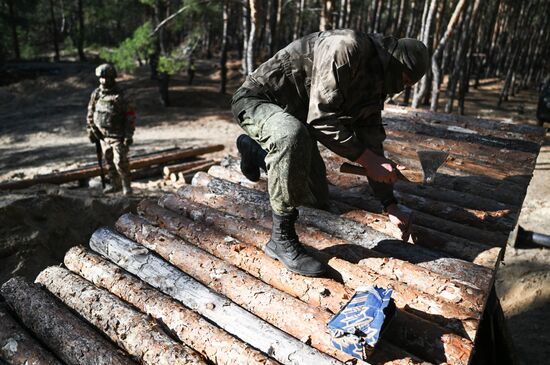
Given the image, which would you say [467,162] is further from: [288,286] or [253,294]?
[253,294]

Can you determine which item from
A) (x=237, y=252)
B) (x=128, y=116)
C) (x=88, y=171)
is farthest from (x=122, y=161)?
(x=237, y=252)

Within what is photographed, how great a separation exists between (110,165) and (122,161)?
1.75 feet

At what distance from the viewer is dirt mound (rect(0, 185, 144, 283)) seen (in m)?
5.32

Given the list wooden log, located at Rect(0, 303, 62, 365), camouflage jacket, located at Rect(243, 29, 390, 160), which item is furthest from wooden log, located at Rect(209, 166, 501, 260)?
wooden log, located at Rect(0, 303, 62, 365)

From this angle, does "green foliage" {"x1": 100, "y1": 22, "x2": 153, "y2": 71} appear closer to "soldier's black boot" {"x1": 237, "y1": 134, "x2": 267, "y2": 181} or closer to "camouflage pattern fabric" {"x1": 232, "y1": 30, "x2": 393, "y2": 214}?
"soldier's black boot" {"x1": 237, "y1": 134, "x2": 267, "y2": 181}

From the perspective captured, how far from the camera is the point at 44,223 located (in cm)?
584

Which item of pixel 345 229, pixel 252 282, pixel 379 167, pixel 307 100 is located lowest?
pixel 252 282

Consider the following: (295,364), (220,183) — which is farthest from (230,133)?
(295,364)

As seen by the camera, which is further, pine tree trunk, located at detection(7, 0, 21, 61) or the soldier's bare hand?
pine tree trunk, located at detection(7, 0, 21, 61)

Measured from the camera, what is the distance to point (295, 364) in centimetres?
212

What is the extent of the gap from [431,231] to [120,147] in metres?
6.11

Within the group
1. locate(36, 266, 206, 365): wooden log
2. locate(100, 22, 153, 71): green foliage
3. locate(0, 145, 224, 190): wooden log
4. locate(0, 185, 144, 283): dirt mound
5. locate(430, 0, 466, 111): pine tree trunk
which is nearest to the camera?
locate(36, 266, 206, 365): wooden log

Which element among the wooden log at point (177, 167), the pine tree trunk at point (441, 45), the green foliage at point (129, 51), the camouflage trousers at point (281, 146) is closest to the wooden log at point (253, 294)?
the camouflage trousers at point (281, 146)

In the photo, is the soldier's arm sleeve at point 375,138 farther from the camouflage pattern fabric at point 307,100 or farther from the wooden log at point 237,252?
the wooden log at point 237,252
